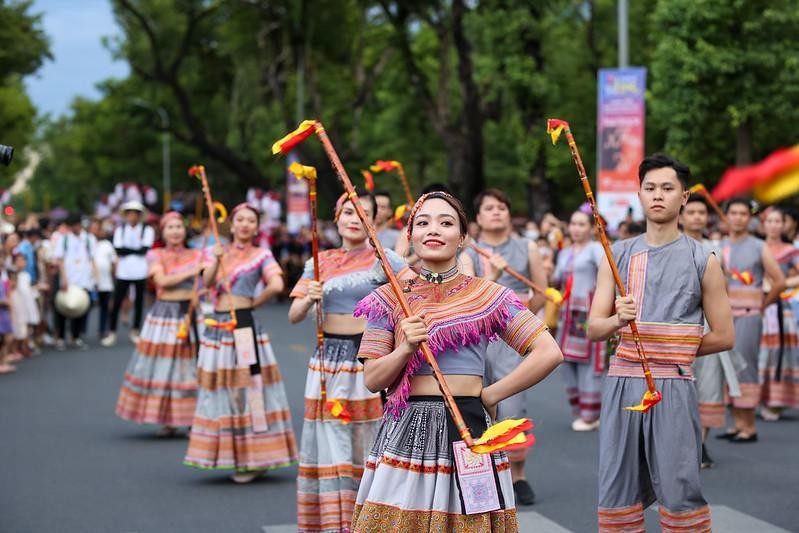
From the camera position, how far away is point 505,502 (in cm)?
454

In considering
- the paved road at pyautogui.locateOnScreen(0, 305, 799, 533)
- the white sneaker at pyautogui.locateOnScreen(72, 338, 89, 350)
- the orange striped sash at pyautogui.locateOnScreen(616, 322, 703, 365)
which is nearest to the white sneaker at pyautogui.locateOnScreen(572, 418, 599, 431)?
the paved road at pyautogui.locateOnScreen(0, 305, 799, 533)

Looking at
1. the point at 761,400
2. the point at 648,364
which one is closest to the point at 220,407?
the point at 648,364

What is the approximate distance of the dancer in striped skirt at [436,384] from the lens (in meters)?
4.49

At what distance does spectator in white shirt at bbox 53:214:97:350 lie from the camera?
1997 cm

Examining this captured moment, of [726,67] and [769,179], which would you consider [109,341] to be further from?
[769,179]

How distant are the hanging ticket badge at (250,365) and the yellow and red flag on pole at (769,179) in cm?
719

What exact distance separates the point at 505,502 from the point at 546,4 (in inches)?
1075

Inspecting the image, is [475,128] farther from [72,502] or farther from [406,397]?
[406,397]

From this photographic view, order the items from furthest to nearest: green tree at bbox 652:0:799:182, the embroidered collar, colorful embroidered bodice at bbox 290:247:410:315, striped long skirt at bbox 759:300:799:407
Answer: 1. green tree at bbox 652:0:799:182
2. striped long skirt at bbox 759:300:799:407
3. colorful embroidered bodice at bbox 290:247:410:315
4. the embroidered collar

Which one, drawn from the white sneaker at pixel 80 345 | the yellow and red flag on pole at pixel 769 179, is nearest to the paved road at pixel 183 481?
the yellow and red flag on pole at pixel 769 179

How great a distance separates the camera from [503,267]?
324 inches

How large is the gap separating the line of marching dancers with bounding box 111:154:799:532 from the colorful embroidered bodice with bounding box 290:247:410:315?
0.01 metres

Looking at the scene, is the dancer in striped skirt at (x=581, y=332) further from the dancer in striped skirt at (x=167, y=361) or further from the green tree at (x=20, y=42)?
the green tree at (x=20, y=42)

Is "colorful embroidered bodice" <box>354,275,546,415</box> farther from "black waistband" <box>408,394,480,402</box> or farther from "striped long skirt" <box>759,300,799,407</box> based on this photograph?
"striped long skirt" <box>759,300,799,407</box>
